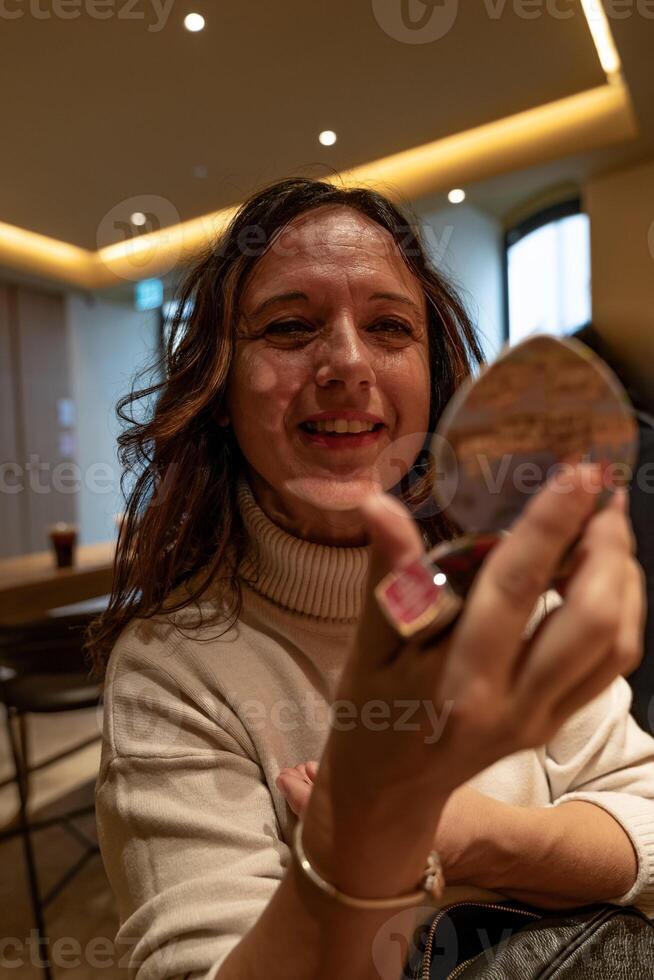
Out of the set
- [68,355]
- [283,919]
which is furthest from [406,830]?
[68,355]

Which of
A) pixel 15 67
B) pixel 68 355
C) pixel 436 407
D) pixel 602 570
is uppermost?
pixel 15 67

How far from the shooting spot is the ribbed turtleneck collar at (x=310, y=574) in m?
0.68

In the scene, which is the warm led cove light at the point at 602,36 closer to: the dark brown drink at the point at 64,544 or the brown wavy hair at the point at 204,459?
the brown wavy hair at the point at 204,459

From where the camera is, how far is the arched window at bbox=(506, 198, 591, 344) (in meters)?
1.39

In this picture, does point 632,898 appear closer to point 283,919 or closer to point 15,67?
point 283,919

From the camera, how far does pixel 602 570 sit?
0.91 feet

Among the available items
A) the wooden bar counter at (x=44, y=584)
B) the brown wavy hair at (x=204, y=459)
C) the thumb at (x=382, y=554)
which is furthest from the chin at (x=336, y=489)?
the wooden bar counter at (x=44, y=584)

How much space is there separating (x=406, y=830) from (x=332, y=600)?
334mm

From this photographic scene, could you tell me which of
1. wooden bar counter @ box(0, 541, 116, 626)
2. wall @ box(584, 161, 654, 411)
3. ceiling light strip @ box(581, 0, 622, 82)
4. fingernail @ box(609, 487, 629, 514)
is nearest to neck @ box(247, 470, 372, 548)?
fingernail @ box(609, 487, 629, 514)

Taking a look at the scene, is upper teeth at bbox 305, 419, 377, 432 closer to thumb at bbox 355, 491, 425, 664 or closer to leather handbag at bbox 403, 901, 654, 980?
thumb at bbox 355, 491, 425, 664

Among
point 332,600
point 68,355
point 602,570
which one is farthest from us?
point 68,355

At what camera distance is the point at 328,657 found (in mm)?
691

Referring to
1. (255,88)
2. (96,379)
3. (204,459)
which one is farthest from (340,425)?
(96,379)

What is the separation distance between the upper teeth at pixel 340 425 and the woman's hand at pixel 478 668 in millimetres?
297
